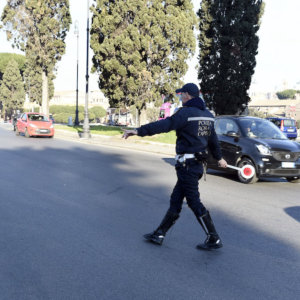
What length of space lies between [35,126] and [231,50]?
13.3m

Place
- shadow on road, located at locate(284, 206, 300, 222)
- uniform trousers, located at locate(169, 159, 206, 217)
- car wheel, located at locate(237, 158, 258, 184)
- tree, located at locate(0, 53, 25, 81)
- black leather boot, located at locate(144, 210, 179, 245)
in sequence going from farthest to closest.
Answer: tree, located at locate(0, 53, 25, 81) → car wheel, located at locate(237, 158, 258, 184) → shadow on road, located at locate(284, 206, 300, 222) → black leather boot, located at locate(144, 210, 179, 245) → uniform trousers, located at locate(169, 159, 206, 217)

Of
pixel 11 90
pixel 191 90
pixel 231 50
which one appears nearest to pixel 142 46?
pixel 231 50

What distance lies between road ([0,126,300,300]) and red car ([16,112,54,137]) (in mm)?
13658

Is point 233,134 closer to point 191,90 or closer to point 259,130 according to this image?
point 259,130

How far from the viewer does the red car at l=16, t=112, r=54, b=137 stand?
21734 millimetres

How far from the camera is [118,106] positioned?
2275cm

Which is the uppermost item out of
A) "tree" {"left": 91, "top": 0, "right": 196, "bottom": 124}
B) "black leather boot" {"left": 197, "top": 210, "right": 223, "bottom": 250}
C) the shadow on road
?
"tree" {"left": 91, "top": 0, "right": 196, "bottom": 124}

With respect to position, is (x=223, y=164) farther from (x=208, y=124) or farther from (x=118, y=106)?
(x=118, y=106)

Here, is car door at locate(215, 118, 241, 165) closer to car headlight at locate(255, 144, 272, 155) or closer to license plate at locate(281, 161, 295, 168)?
car headlight at locate(255, 144, 272, 155)

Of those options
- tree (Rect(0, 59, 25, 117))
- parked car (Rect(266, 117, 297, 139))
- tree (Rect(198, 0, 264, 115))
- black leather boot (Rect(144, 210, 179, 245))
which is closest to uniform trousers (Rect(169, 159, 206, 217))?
black leather boot (Rect(144, 210, 179, 245))

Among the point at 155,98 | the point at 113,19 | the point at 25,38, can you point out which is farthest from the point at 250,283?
the point at 25,38

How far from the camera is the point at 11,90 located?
230 feet

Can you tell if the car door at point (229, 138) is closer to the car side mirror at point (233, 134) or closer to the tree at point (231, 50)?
the car side mirror at point (233, 134)

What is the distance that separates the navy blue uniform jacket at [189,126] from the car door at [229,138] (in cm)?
508
